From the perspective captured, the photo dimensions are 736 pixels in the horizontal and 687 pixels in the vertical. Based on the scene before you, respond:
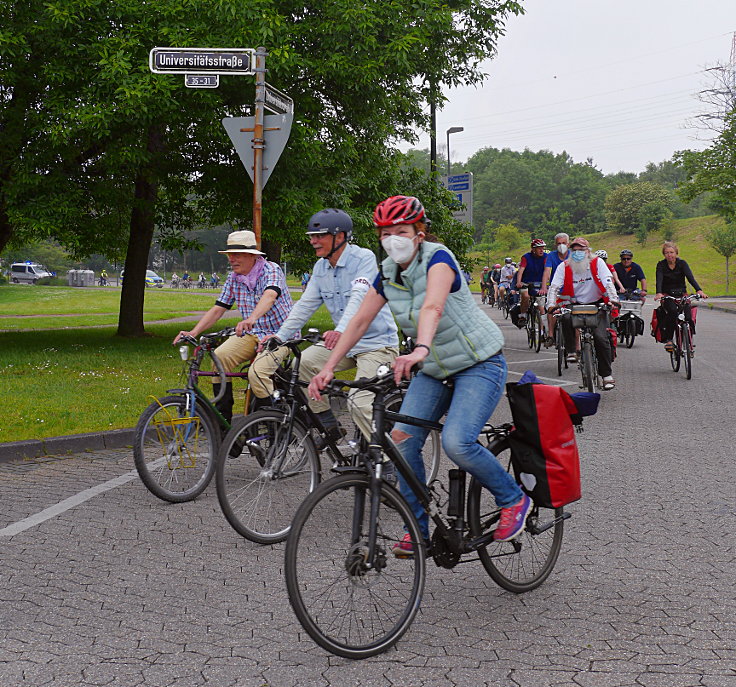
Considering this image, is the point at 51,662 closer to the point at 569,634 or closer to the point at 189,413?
the point at 569,634

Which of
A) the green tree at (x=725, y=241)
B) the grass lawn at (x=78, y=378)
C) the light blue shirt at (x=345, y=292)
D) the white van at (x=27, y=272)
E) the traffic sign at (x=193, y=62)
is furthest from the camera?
the white van at (x=27, y=272)

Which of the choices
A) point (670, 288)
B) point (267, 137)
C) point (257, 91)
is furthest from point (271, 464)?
point (670, 288)

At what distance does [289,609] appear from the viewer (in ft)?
13.2

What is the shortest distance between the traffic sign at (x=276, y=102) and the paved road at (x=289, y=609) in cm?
416

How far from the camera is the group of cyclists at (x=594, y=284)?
1098cm

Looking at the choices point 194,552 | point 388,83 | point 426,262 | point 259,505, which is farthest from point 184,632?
point 388,83

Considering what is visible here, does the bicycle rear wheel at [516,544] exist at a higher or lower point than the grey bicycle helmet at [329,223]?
lower

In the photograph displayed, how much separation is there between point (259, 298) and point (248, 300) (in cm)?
8

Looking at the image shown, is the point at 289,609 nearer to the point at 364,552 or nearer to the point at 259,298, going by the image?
the point at 364,552

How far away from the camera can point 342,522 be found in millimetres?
3605

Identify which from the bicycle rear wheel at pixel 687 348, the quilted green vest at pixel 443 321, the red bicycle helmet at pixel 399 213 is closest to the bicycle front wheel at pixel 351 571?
the quilted green vest at pixel 443 321

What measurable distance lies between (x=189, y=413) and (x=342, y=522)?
2582 millimetres

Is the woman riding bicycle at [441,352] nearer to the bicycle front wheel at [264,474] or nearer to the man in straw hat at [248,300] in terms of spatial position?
the bicycle front wheel at [264,474]

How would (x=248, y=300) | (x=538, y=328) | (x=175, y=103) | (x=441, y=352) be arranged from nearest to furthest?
(x=441, y=352) < (x=248, y=300) < (x=175, y=103) < (x=538, y=328)
